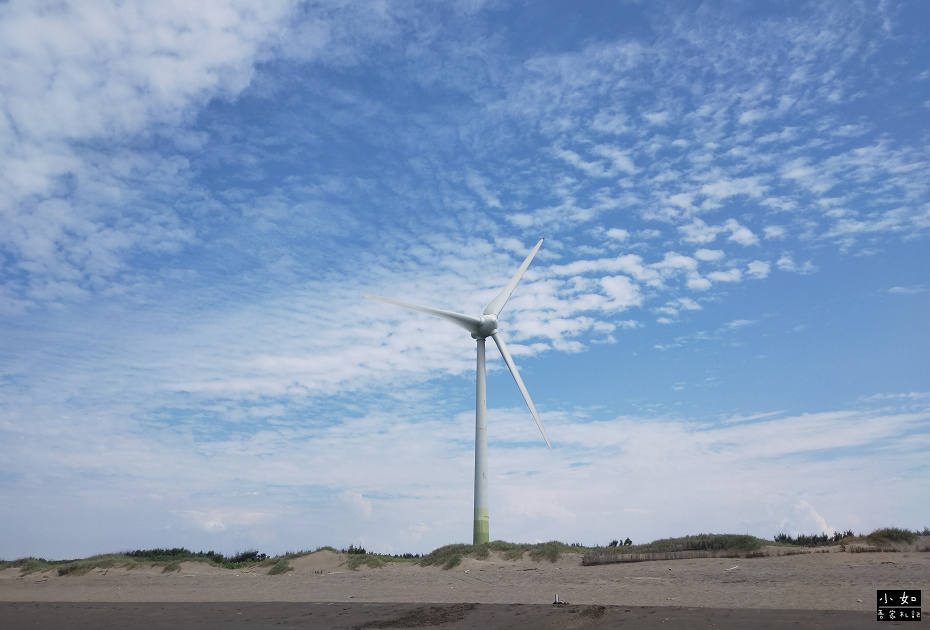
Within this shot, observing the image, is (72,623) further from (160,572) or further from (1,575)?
(1,575)

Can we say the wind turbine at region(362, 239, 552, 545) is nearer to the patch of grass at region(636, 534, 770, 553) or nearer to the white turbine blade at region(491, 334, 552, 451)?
the white turbine blade at region(491, 334, 552, 451)

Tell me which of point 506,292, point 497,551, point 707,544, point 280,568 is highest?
point 506,292

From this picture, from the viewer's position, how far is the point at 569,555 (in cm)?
2517

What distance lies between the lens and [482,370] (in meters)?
37.1

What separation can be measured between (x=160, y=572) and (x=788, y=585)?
26.3 m

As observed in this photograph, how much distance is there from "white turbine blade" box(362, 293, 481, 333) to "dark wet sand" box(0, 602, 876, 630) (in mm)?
20274

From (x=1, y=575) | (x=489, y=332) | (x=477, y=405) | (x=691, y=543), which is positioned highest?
(x=489, y=332)

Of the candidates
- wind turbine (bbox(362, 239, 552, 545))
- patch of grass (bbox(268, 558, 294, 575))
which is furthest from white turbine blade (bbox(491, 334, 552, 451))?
patch of grass (bbox(268, 558, 294, 575))

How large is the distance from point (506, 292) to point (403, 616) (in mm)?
26092

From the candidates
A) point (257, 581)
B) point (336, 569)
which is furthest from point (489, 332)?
point (257, 581)

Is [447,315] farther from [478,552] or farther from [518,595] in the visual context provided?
[518,595]

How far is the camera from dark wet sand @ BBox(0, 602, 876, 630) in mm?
13031

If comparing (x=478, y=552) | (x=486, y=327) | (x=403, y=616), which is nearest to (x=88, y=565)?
(x=478, y=552)

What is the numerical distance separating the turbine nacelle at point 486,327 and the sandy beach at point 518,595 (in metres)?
14.2
